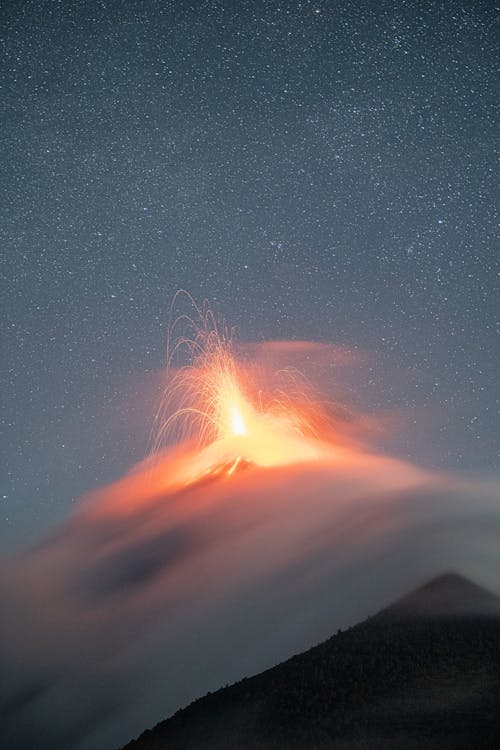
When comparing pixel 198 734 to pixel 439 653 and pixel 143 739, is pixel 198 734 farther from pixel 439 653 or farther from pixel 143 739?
pixel 439 653

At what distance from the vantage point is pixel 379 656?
50.5 m

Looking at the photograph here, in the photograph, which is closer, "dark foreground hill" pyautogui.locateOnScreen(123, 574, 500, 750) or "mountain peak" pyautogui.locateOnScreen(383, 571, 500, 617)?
"dark foreground hill" pyautogui.locateOnScreen(123, 574, 500, 750)

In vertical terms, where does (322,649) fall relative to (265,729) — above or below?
above

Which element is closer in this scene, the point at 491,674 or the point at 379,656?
the point at 491,674

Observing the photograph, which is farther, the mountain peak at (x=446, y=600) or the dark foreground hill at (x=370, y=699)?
the mountain peak at (x=446, y=600)

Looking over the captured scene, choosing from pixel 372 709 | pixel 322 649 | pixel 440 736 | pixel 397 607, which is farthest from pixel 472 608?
pixel 440 736

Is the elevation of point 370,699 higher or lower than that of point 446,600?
lower

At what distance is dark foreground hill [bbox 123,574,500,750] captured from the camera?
1346 inches

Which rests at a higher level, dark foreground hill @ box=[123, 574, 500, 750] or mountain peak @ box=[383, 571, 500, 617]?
mountain peak @ box=[383, 571, 500, 617]

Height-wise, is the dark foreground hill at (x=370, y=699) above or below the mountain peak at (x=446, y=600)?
below

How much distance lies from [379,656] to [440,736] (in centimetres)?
1900

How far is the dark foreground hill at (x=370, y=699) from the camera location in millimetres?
34188

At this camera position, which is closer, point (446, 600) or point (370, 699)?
point (370, 699)

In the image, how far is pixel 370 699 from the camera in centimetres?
4128
